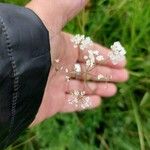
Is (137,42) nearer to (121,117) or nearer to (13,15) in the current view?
(121,117)

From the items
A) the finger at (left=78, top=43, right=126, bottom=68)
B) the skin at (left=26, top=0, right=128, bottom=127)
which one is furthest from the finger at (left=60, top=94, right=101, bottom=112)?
the finger at (left=78, top=43, right=126, bottom=68)

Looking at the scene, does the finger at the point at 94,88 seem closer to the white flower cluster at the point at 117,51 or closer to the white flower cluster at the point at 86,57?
the white flower cluster at the point at 86,57

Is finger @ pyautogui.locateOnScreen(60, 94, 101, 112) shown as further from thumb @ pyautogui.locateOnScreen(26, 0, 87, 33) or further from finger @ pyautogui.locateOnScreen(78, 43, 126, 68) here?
thumb @ pyautogui.locateOnScreen(26, 0, 87, 33)

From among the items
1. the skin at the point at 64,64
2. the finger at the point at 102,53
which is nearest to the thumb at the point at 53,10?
the skin at the point at 64,64

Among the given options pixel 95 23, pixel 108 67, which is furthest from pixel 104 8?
pixel 108 67

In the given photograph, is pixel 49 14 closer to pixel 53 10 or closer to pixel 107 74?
pixel 53 10
